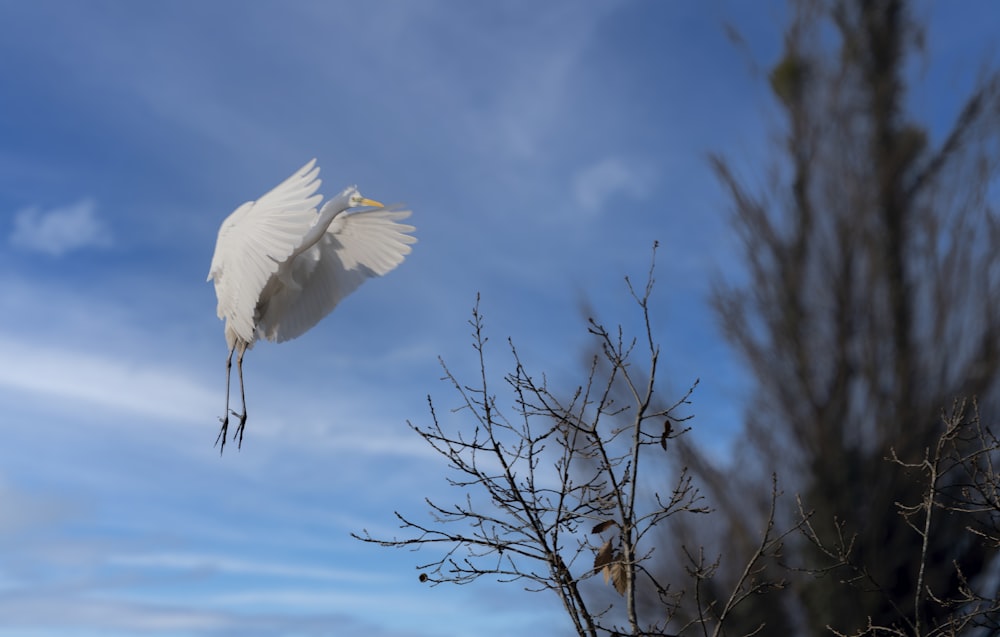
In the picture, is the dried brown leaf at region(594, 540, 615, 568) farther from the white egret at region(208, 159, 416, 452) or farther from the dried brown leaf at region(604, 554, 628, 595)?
the white egret at region(208, 159, 416, 452)

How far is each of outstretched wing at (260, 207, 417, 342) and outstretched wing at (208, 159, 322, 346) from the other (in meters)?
0.53

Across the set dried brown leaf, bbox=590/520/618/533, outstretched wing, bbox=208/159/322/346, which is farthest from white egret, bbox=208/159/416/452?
dried brown leaf, bbox=590/520/618/533

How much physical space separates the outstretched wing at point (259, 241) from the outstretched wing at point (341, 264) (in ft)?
1.74

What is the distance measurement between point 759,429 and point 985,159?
8.25ft

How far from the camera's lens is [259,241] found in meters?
3.64

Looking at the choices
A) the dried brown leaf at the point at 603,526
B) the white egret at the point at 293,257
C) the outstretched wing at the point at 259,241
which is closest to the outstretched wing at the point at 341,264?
the white egret at the point at 293,257

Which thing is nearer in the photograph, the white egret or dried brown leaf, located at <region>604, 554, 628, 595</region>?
dried brown leaf, located at <region>604, 554, 628, 595</region>

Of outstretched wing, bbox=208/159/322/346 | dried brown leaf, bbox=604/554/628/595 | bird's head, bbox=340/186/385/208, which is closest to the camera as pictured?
dried brown leaf, bbox=604/554/628/595

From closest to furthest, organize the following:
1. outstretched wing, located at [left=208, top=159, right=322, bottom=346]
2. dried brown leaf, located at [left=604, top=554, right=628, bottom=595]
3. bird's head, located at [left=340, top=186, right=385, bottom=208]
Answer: dried brown leaf, located at [left=604, top=554, right=628, bottom=595]
outstretched wing, located at [left=208, top=159, right=322, bottom=346]
bird's head, located at [left=340, top=186, right=385, bottom=208]

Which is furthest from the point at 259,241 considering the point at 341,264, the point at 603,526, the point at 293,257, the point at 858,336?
the point at 858,336

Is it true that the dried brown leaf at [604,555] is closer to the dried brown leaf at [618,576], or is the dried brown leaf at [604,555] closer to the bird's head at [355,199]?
the dried brown leaf at [618,576]

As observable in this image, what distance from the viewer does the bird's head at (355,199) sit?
416cm

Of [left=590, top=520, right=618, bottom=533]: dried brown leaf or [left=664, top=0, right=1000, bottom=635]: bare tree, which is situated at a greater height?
[left=664, top=0, right=1000, bottom=635]: bare tree

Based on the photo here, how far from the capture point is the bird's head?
4165 millimetres
